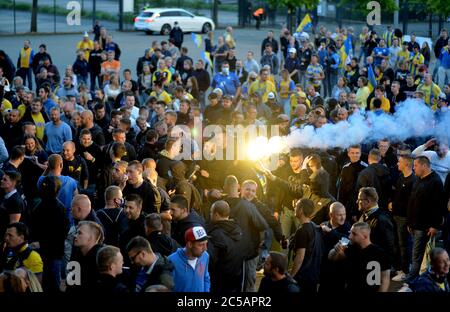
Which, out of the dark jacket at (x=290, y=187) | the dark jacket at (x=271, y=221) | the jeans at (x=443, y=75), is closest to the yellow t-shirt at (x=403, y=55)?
the jeans at (x=443, y=75)

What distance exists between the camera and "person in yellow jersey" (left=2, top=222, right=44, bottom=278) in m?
8.17

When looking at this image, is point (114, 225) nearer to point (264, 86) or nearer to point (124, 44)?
point (264, 86)

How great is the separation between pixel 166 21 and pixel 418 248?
28113 millimetres

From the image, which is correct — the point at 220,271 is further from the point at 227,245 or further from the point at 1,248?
the point at 1,248

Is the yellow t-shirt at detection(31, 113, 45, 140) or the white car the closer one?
the yellow t-shirt at detection(31, 113, 45, 140)

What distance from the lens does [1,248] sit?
8.91 m

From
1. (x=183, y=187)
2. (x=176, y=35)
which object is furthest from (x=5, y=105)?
(x=176, y=35)

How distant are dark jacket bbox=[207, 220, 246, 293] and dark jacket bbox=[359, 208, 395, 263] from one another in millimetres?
1537

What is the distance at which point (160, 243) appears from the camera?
866cm

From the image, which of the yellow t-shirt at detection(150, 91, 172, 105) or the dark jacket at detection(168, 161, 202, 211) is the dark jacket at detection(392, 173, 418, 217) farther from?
the yellow t-shirt at detection(150, 91, 172, 105)

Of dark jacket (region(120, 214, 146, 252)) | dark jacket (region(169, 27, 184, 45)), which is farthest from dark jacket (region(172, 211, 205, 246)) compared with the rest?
dark jacket (region(169, 27, 184, 45))

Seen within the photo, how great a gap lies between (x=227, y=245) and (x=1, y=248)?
7.68 feet
